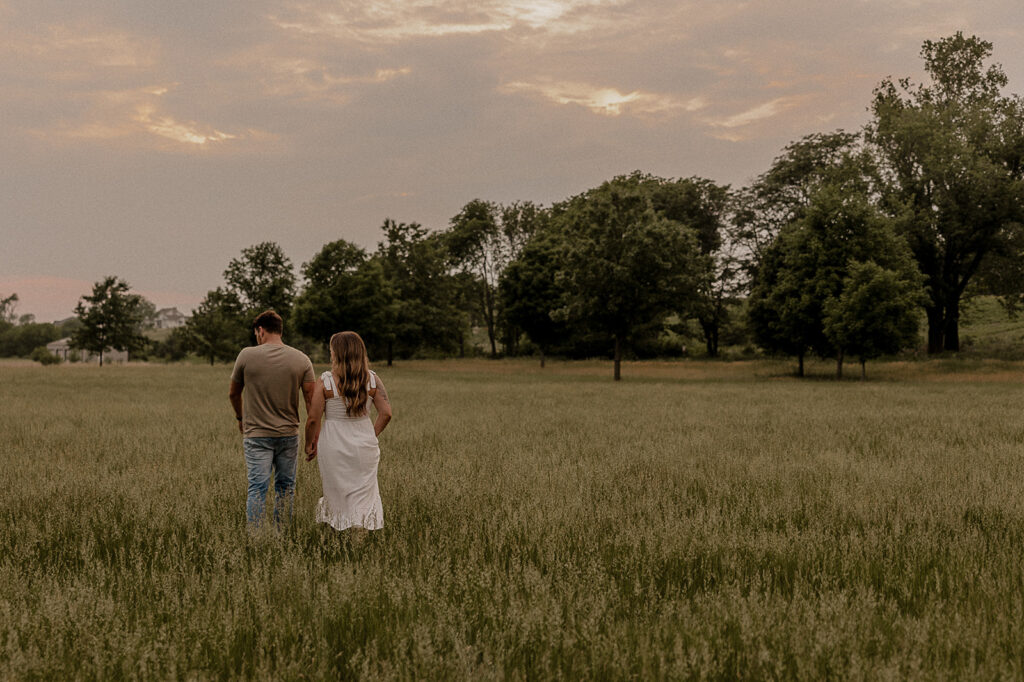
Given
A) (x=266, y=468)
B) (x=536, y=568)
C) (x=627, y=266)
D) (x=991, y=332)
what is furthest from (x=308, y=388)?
(x=991, y=332)

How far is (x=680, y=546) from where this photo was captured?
5.25 m

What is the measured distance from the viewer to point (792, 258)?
3866 cm

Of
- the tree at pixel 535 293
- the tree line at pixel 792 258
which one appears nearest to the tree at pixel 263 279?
the tree line at pixel 792 258

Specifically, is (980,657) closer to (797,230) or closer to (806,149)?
(797,230)

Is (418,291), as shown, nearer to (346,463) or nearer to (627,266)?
(627,266)

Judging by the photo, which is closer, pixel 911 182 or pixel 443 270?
pixel 911 182

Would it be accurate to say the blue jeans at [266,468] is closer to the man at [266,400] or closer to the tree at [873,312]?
the man at [266,400]

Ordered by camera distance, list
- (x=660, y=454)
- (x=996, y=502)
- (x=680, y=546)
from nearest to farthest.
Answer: (x=680, y=546) < (x=996, y=502) < (x=660, y=454)

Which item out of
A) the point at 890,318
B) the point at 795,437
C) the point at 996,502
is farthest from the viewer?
the point at 890,318

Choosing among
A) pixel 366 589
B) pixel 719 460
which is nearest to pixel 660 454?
pixel 719 460

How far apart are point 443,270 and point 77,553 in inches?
2369

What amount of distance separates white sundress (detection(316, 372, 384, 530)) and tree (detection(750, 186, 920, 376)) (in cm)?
3481

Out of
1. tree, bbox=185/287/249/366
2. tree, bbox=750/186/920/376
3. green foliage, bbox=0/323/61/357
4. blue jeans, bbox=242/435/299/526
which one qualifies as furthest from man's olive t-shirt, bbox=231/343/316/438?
green foliage, bbox=0/323/61/357

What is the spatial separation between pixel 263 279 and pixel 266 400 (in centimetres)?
6950
